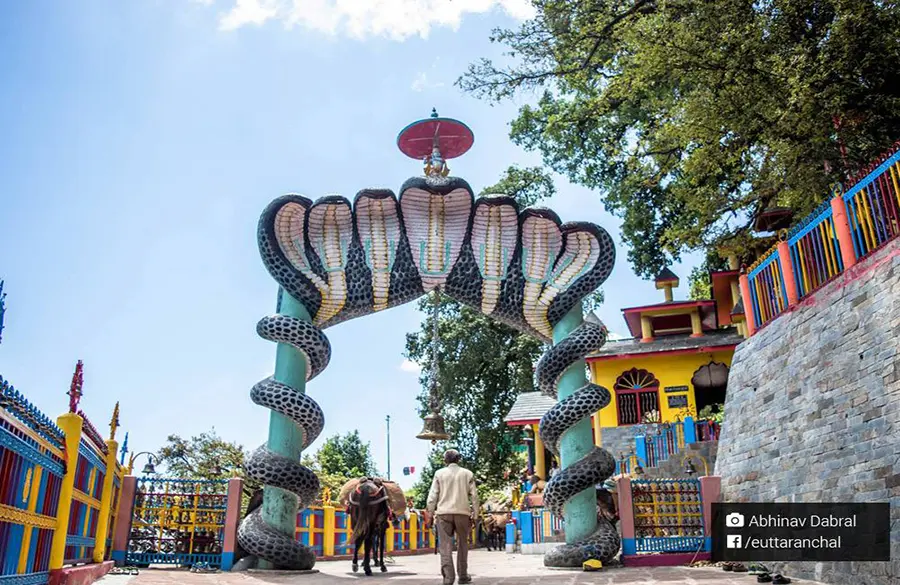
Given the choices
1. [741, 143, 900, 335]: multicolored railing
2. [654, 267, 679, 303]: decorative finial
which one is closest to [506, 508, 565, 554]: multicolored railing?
[741, 143, 900, 335]: multicolored railing

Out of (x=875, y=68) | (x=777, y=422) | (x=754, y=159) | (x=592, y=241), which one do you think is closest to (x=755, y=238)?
(x=754, y=159)

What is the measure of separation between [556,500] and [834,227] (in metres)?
4.81

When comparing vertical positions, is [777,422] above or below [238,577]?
above

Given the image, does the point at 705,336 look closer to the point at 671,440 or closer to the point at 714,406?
the point at 714,406

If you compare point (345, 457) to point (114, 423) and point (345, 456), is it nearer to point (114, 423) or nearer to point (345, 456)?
point (345, 456)

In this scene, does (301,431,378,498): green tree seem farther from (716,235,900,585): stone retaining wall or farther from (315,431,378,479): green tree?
(716,235,900,585): stone retaining wall

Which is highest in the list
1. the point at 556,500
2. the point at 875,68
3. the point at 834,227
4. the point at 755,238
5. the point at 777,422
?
the point at 875,68

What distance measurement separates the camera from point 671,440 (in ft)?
45.6

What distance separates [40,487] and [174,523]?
523 centimetres

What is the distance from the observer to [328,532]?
1238cm

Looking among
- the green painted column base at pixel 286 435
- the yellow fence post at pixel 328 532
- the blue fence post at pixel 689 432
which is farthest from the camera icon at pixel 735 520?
the yellow fence post at pixel 328 532

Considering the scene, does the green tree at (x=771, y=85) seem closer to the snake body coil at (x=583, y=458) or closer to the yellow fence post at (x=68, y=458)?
the snake body coil at (x=583, y=458)

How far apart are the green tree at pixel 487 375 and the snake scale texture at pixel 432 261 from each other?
1578cm

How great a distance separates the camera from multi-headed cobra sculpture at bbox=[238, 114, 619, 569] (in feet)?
29.9
